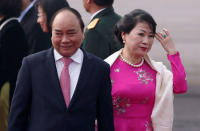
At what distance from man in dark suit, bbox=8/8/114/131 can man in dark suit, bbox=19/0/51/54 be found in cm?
165

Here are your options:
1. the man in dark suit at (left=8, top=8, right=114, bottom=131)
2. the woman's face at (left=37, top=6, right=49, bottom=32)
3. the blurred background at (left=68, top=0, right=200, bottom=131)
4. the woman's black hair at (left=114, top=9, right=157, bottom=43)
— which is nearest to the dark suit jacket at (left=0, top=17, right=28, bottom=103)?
the woman's face at (left=37, top=6, right=49, bottom=32)

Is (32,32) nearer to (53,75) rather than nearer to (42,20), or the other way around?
(42,20)

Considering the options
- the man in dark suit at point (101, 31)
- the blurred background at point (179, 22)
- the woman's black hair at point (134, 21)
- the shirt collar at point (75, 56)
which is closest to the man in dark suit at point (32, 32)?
the man in dark suit at point (101, 31)

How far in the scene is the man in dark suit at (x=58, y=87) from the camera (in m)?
3.60

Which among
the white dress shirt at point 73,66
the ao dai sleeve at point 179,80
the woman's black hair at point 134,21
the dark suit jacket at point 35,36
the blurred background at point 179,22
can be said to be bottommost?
the blurred background at point 179,22

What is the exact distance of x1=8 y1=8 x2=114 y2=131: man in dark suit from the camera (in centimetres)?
360

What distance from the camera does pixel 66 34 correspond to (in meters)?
3.64

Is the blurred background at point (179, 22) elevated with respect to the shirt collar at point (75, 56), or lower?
lower

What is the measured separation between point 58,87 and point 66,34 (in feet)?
1.02

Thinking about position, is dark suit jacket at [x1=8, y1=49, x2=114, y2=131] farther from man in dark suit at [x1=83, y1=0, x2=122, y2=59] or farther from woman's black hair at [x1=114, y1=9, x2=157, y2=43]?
man in dark suit at [x1=83, y1=0, x2=122, y2=59]

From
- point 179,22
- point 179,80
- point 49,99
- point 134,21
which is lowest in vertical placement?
point 179,22

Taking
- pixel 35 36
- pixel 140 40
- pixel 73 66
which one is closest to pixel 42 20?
pixel 35 36

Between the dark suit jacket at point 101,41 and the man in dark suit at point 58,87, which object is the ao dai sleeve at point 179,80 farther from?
the man in dark suit at point 58,87

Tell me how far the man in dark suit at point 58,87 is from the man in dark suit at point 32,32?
165 centimetres
